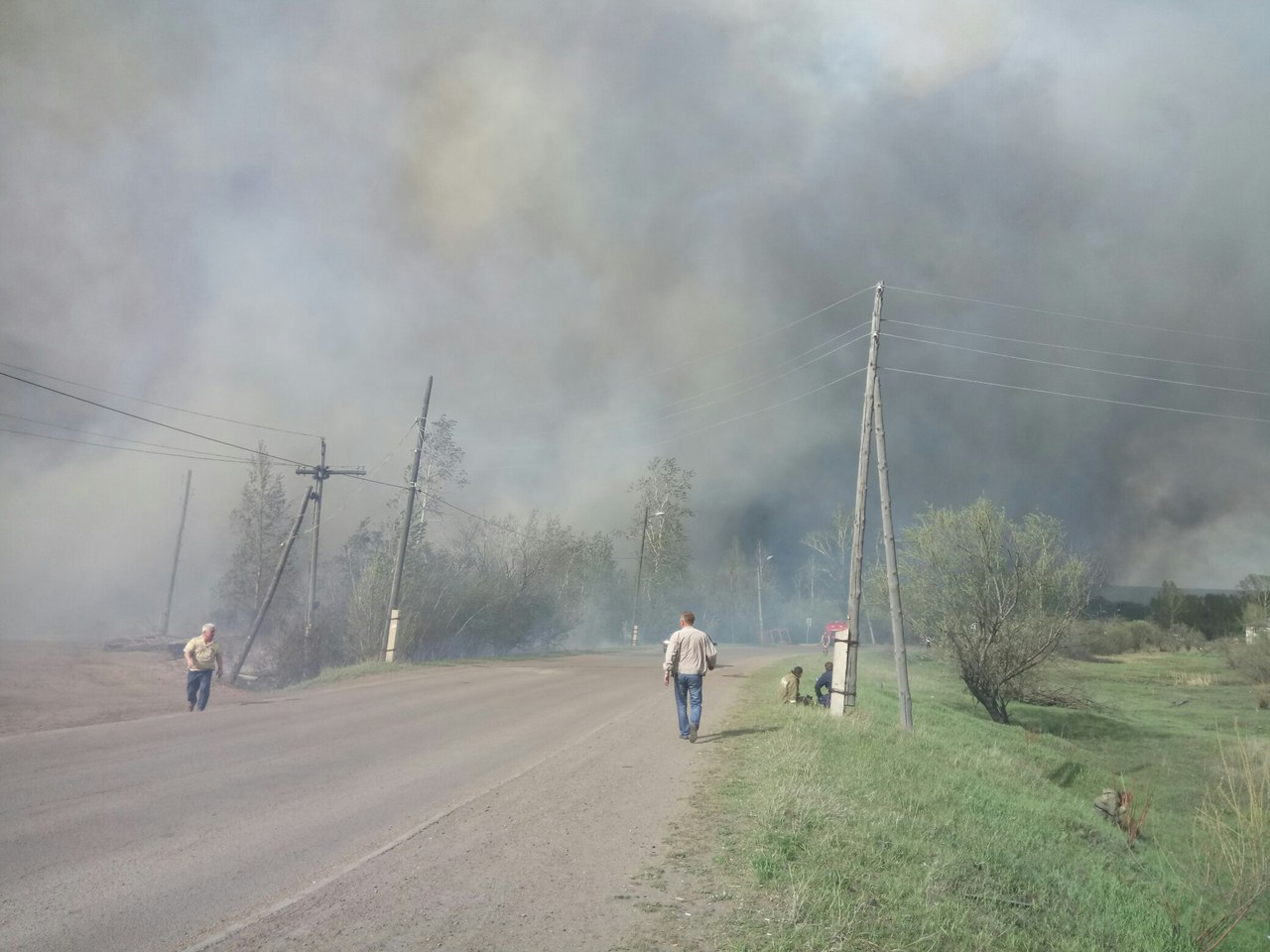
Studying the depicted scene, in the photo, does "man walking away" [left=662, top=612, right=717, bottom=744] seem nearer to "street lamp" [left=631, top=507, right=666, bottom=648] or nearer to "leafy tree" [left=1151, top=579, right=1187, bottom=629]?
"street lamp" [left=631, top=507, right=666, bottom=648]

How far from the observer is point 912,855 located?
6.57 meters

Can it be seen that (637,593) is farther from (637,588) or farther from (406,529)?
(406,529)

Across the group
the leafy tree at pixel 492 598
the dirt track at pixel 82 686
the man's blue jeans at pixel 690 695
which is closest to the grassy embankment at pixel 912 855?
the man's blue jeans at pixel 690 695

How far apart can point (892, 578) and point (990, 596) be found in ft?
42.9

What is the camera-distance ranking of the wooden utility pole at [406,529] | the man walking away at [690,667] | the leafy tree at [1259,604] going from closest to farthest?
the man walking away at [690,667] → the wooden utility pole at [406,529] → the leafy tree at [1259,604]

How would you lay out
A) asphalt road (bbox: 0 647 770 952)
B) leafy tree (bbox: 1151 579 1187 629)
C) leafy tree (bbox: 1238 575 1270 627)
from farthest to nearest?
leafy tree (bbox: 1151 579 1187 629) < leafy tree (bbox: 1238 575 1270 627) < asphalt road (bbox: 0 647 770 952)

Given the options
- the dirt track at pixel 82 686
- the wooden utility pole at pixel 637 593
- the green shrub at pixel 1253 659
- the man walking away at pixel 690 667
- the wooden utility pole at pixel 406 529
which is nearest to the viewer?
the man walking away at pixel 690 667

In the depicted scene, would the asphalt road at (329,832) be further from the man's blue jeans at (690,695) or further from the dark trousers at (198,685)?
the dark trousers at (198,685)

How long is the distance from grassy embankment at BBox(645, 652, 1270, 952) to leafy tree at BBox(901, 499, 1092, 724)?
10.1 metres

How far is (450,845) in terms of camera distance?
6008mm

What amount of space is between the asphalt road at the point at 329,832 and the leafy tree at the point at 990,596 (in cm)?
1958

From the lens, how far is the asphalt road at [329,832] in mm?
4457

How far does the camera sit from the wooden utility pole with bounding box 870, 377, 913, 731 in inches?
647

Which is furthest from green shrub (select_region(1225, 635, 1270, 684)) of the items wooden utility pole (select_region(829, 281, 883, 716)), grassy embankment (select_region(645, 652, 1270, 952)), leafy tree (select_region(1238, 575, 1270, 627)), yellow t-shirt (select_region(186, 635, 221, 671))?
yellow t-shirt (select_region(186, 635, 221, 671))
